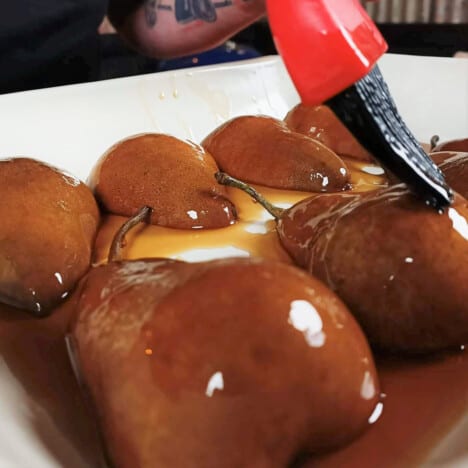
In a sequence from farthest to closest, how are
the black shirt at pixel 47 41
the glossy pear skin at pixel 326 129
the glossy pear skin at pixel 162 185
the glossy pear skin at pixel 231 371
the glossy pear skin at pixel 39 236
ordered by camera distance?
the black shirt at pixel 47 41 < the glossy pear skin at pixel 326 129 < the glossy pear skin at pixel 162 185 < the glossy pear skin at pixel 39 236 < the glossy pear skin at pixel 231 371

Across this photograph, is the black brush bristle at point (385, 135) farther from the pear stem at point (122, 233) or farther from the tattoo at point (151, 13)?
the tattoo at point (151, 13)

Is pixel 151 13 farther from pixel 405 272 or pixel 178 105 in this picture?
pixel 405 272

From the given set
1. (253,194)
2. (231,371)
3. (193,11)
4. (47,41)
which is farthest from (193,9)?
(231,371)

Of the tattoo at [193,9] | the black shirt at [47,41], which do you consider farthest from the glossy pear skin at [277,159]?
the tattoo at [193,9]

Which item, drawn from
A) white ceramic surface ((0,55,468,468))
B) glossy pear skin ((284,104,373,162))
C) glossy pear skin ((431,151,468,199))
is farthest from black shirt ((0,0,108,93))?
glossy pear skin ((431,151,468,199))

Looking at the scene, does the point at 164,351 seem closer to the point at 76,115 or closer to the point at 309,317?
→ the point at 309,317

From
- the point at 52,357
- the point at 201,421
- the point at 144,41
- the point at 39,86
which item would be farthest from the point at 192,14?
the point at 201,421
